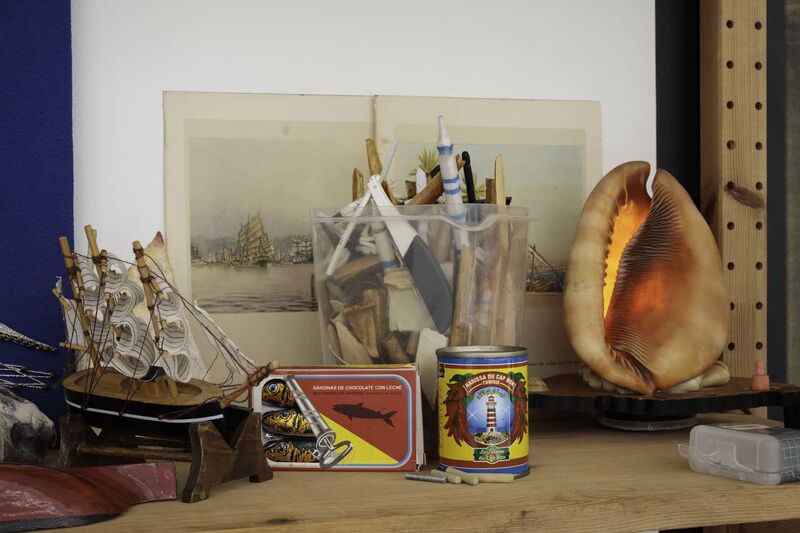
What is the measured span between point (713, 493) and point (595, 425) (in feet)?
1.00

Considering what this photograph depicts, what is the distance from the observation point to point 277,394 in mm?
781

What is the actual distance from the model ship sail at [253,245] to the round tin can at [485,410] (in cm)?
33

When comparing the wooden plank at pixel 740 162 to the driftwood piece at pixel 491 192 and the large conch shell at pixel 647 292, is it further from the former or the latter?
the driftwood piece at pixel 491 192

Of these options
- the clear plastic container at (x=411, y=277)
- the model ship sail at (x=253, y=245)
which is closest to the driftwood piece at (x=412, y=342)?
the clear plastic container at (x=411, y=277)

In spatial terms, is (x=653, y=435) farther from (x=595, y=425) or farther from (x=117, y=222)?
(x=117, y=222)

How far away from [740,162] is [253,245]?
61cm

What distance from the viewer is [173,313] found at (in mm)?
761

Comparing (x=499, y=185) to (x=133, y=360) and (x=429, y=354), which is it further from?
(x=133, y=360)

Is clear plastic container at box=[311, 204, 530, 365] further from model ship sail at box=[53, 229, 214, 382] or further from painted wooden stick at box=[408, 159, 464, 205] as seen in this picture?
model ship sail at box=[53, 229, 214, 382]

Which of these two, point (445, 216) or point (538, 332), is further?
point (538, 332)

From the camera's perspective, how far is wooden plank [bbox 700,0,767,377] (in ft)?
3.56

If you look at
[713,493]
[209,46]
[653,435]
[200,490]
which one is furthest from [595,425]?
[209,46]

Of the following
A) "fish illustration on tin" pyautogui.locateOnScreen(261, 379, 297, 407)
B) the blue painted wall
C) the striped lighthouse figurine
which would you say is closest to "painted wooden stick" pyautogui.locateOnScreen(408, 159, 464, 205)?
the striped lighthouse figurine

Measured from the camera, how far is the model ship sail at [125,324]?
744 mm
